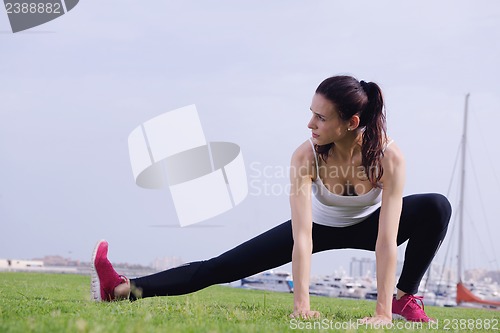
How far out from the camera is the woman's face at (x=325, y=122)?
4.50 meters

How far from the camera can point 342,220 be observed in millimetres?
5227

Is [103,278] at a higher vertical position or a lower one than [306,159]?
lower

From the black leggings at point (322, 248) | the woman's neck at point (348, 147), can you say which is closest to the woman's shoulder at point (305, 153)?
the woman's neck at point (348, 147)

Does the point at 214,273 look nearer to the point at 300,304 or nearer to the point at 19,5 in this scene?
the point at 300,304

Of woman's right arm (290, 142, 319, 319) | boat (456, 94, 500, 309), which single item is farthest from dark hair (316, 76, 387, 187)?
boat (456, 94, 500, 309)

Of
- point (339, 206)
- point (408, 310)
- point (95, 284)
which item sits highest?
point (339, 206)

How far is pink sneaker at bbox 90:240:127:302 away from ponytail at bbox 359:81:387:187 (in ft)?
7.57

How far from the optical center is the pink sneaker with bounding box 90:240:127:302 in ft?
17.7

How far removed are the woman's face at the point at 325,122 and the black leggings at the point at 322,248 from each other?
96 cm

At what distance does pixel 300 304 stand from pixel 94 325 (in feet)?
5.69

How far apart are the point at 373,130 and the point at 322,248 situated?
1245 millimetres

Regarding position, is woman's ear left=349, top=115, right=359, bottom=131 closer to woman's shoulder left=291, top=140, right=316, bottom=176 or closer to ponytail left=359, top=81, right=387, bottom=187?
ponytail left=359, top=81, right=387, bottom=187

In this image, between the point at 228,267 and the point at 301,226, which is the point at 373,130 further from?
the point at 228,267

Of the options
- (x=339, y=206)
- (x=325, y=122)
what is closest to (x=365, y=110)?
(x=325, y=122)
